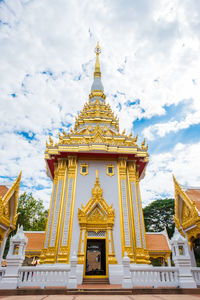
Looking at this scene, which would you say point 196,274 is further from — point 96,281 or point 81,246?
point 81,246

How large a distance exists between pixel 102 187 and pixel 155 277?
5563mm

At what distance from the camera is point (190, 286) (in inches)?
293

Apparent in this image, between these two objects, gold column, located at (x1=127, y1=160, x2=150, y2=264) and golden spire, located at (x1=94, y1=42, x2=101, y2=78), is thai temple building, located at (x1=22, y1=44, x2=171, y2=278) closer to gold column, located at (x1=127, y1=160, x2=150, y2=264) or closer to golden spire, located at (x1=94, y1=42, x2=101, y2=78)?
gold column, located at (x1=127, y1=160, x2=150, y2=264)

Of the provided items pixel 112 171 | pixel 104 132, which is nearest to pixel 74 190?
pixel 112 171

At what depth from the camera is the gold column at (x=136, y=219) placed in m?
10.7

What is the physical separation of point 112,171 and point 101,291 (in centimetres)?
676

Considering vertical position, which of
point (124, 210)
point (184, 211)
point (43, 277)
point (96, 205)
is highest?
point (96, 205)

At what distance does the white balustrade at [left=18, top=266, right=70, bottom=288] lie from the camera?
768 centimetres

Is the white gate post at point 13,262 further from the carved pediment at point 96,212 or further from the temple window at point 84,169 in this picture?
the temple window at point 84,169

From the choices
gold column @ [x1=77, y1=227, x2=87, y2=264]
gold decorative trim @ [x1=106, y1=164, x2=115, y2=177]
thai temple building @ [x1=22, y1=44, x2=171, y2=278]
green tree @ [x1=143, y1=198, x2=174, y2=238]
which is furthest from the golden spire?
green tree @ [x1=143, y1=198, x2=174, y2=238]

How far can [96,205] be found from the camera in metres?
11.6

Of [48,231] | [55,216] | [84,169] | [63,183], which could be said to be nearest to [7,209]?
[55,216]

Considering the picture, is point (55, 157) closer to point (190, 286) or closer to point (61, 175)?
point (61, 175)

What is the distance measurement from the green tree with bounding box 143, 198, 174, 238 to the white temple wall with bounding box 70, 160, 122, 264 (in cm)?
2378
